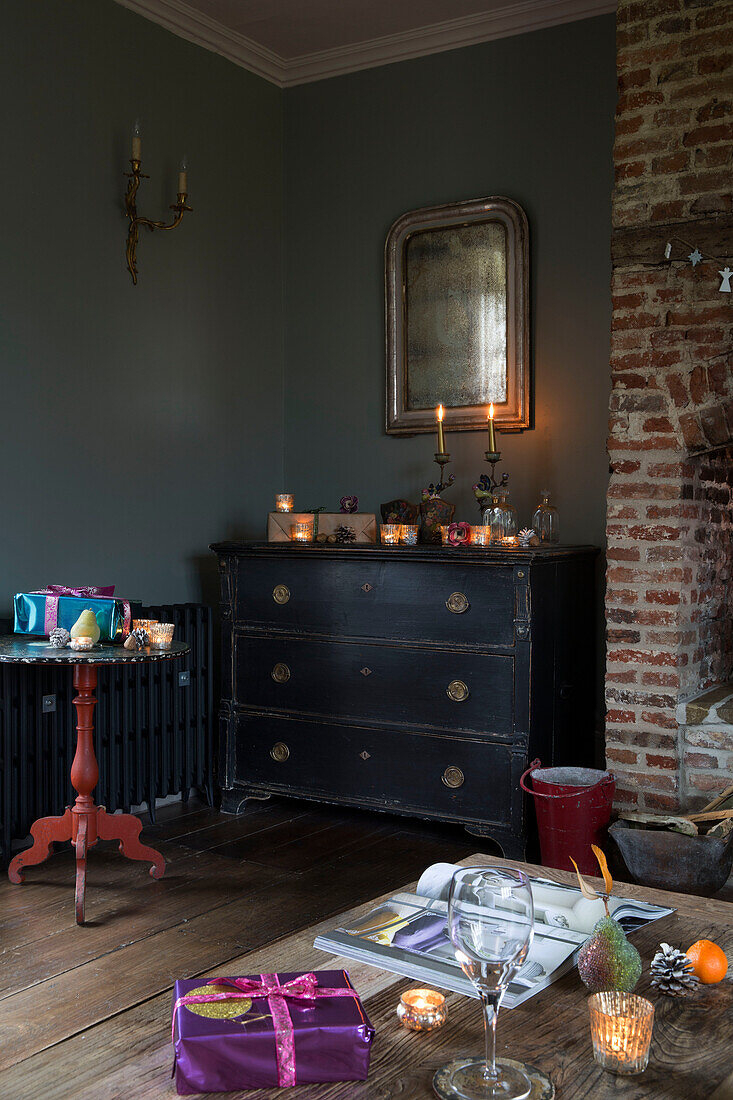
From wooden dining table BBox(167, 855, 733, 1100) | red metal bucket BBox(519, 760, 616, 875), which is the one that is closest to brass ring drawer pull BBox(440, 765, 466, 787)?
red metal bucket BBox(519, 760, 616, 875)

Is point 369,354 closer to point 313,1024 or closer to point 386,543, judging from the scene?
point 386,543

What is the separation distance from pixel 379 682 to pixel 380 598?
30cm

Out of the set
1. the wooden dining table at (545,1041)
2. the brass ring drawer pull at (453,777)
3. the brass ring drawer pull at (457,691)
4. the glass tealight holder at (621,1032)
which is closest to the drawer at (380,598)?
the brass ring drawer pull at (457,691)

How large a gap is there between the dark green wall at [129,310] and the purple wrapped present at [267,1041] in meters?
2.66

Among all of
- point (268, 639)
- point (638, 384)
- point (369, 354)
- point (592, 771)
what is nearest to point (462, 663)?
point (592, 771)

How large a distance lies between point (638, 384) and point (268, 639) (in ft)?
5.42

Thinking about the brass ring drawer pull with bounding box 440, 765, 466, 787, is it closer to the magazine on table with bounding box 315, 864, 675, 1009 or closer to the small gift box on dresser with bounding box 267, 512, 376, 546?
the small gift box on dresser with bounding box 267, 512, 376, 546

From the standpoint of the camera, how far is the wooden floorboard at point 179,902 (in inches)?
90.3

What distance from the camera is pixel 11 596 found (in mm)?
3432

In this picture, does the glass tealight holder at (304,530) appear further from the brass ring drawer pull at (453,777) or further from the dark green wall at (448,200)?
the brass ring drawer pull at (453,777)

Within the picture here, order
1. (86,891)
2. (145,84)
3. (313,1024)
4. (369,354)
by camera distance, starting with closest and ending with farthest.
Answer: (313,1024) < (86,891) < (145,84) < (369,354)

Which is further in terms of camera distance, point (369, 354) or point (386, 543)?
point (369, 354)

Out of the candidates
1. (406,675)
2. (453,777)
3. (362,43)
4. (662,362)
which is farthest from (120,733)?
(362,43)

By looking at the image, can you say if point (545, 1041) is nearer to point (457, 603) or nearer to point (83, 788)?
point (83, 788)
